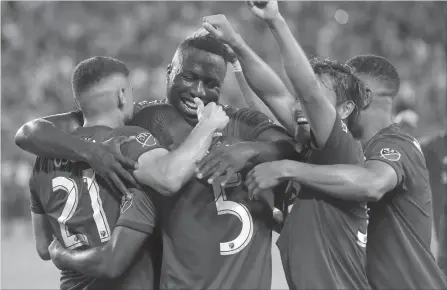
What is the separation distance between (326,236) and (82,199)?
3.07 ft

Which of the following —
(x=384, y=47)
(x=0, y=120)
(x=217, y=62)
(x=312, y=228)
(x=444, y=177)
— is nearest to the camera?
(x=312, y=228)

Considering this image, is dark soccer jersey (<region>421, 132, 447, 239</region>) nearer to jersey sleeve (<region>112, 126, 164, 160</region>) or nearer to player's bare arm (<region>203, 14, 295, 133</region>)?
player's bare arm (<region>203, 14, 295, 133</region>)

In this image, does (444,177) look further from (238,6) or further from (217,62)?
(238,6)

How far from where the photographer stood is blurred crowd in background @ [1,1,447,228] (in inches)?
Result: 435

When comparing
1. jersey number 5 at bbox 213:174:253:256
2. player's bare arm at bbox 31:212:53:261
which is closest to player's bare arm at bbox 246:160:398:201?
jersey number 5 at bbox 213:174:253:256

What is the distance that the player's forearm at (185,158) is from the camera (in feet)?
7.13

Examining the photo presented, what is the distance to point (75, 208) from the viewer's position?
242 centimetres

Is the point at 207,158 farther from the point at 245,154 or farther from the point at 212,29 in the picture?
the point at 212,29

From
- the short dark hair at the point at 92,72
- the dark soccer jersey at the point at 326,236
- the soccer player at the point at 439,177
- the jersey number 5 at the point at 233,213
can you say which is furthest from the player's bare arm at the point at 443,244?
the short dark hair at the point at 92,72

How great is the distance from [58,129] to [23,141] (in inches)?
6.9

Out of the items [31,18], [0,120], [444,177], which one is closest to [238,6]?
[31,18]

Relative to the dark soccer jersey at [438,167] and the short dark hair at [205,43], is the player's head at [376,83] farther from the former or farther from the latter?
the dark soccer jersey at [438,167]

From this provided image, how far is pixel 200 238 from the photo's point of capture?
2.27 metres

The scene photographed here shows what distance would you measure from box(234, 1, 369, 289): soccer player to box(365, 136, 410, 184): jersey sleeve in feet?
0.38
